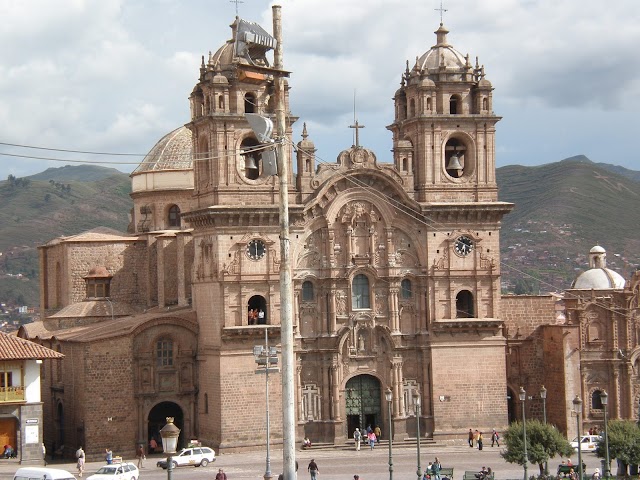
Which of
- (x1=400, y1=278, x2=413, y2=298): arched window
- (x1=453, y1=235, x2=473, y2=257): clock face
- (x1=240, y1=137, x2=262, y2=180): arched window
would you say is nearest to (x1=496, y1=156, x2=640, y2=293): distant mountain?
(x1=453, y1=235, x2=473, y2=257): clock face

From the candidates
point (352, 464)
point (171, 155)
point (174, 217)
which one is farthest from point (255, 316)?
point (171, 155)

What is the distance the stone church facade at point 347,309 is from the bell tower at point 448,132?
0.25ft

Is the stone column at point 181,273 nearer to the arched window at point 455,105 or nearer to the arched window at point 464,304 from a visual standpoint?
the arched window at point 464,304

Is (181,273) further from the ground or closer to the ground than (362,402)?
further from the ground

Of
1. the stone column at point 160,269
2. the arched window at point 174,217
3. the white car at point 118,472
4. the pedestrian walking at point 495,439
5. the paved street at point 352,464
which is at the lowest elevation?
the paved street at point 352,464

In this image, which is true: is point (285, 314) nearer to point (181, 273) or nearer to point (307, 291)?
point (307, 291)


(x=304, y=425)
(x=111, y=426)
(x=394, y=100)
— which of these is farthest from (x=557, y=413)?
(x=111, y=426)

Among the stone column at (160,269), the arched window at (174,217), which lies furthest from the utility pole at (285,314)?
the arched window at (174,217)

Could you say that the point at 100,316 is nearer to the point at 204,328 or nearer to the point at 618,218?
the point at 204,328

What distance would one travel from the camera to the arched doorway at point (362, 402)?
6275 cm

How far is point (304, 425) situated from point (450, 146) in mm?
14854

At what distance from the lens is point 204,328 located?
6162 centimetres

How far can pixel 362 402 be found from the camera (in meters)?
62.9

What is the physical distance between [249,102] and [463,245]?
1198cm
